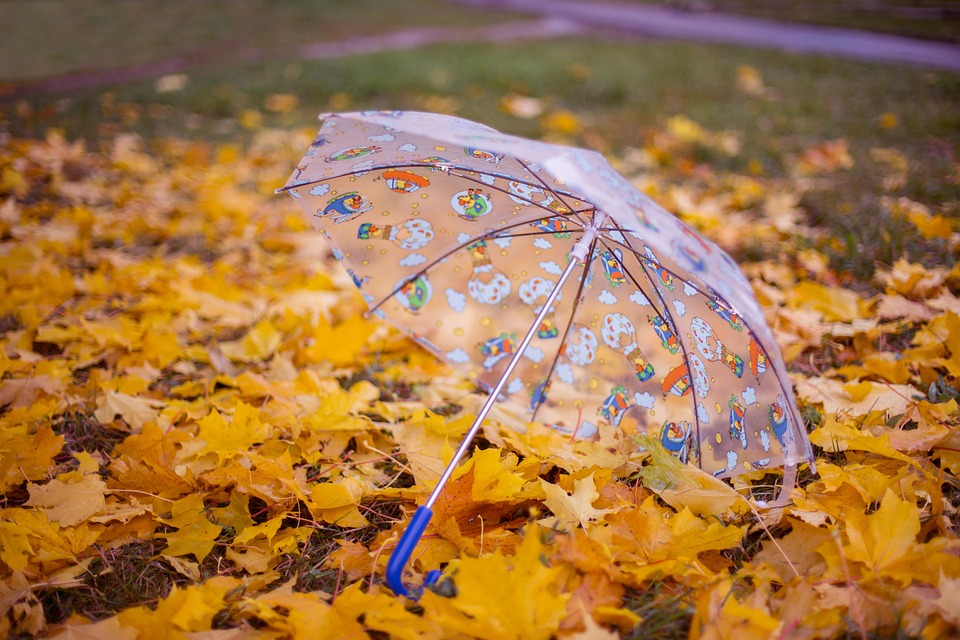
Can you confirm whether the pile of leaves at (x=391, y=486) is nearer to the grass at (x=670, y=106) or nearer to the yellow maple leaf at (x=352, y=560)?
the yellow maple leaf at (x=352, y=560)

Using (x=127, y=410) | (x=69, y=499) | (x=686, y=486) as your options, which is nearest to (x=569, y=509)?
(x=686, y=486)

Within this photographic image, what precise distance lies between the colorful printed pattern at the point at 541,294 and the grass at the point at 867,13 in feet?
25.3

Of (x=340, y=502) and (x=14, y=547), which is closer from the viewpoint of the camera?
(x=14, y=547)

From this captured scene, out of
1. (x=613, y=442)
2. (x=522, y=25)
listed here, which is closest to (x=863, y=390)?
(x=613, y=442)

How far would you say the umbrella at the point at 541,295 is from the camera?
1401mm

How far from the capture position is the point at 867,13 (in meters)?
9.57

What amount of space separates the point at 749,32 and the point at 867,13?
1.94m

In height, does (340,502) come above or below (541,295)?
below

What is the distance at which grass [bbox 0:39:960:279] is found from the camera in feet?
10.4

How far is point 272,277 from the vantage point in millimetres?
2781

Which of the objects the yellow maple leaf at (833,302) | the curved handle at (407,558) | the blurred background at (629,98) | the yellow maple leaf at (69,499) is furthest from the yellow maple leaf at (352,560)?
the blurred background at (629,98)

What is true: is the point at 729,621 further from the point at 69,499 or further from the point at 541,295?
the point at 69,499

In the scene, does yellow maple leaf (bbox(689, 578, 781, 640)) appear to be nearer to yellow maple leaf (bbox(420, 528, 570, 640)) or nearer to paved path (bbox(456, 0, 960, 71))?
yellow maple leaf (bbox(420, 528, 570, 640))

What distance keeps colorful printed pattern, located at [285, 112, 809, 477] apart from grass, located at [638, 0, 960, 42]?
7.72 meters
